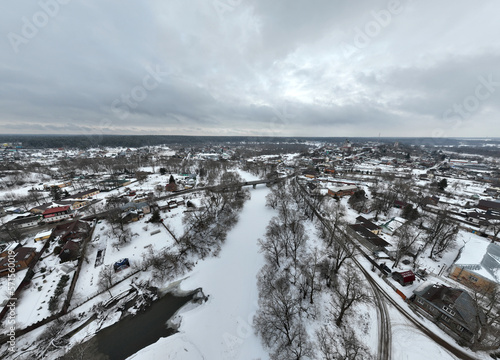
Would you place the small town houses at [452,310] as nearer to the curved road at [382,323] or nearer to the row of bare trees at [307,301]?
the curved road at [382,323]

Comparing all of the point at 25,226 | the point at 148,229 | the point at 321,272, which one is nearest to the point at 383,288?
the point at 321,272

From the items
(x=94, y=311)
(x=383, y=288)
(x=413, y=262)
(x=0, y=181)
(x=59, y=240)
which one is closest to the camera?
(x=94, y=311)

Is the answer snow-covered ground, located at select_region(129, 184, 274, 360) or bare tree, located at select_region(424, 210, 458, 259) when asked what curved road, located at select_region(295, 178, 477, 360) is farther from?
bare tree, located at select_region(424, 210, 458, 259)

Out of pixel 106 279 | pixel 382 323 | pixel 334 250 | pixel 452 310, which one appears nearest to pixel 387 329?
pixel 382 323

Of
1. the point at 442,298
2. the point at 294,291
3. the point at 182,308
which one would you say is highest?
the point at 442,298

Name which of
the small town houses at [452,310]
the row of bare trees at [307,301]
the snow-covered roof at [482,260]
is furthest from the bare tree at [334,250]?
the snow-covered roof at [482,260]

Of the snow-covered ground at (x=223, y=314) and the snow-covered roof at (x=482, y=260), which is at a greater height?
the snow-covered roof at (x=482, y=260)

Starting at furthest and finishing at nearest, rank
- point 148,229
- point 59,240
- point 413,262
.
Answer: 1. point 148,229
2. point 59,240
3. point 413,262

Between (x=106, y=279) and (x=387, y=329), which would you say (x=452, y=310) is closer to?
(x=387, y=329)

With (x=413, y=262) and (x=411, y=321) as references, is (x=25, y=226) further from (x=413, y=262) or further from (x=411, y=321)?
(x=413, y=262)
